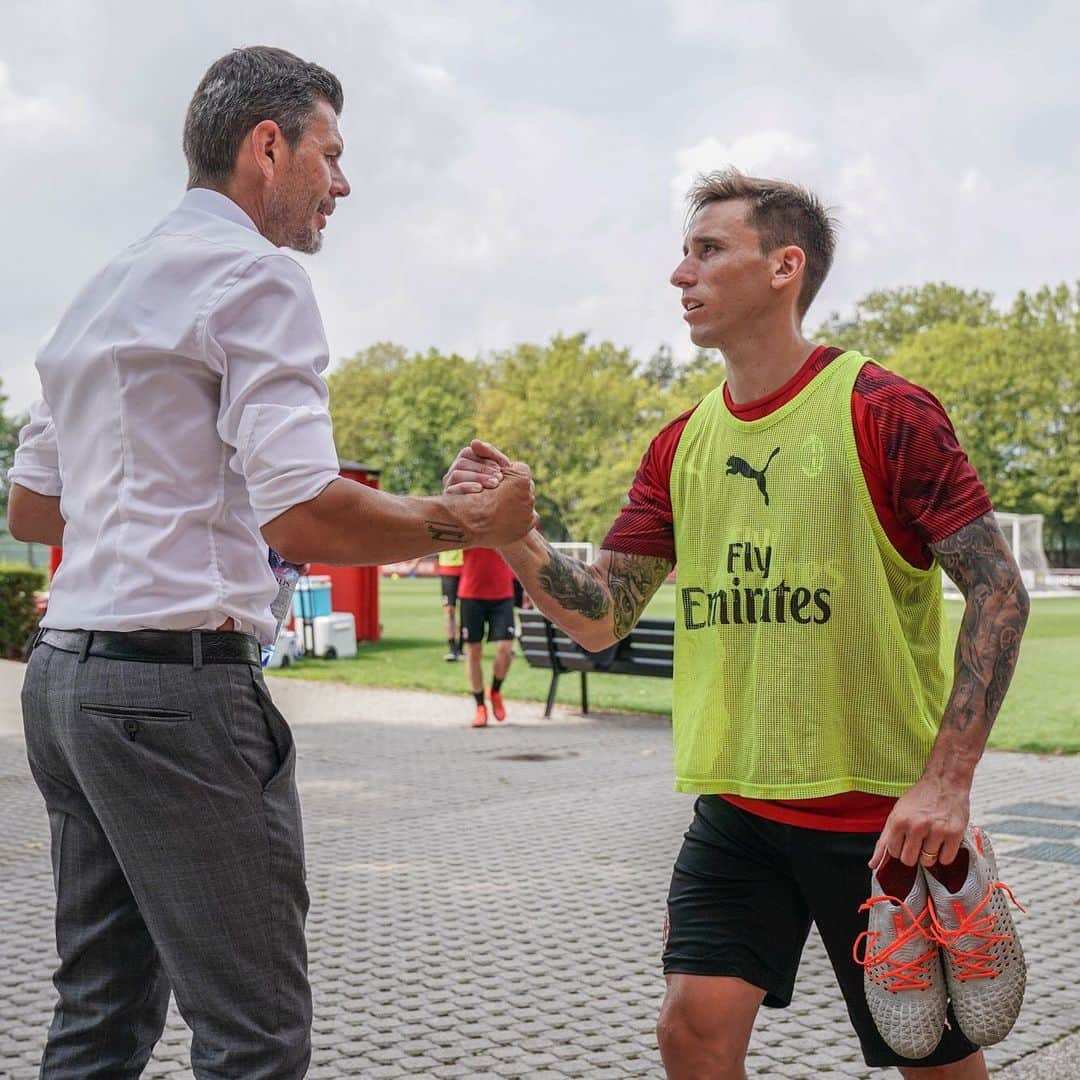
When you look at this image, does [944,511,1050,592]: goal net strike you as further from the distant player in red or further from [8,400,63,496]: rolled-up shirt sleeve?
[8,400,63,496]: rolled-up shirt sleeve

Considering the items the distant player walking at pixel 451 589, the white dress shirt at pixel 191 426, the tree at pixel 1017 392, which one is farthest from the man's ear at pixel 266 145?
the tree at pixel 1017 392

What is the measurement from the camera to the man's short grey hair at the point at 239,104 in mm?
2498

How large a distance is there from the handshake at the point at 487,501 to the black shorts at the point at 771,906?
0.80 metres

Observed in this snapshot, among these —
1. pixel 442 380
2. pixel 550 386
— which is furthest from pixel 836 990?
pixel 442 380

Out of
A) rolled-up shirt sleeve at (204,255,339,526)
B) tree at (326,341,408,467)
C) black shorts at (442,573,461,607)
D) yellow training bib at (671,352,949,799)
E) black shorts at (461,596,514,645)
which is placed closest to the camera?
rolled-up shirt sleeve at (204,255,339,526)

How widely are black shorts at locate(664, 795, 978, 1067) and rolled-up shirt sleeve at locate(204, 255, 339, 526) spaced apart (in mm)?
1261

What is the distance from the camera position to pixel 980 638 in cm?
280

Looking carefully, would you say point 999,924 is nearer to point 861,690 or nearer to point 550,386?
point 861,690

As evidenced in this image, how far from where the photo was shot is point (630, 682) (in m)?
16.0

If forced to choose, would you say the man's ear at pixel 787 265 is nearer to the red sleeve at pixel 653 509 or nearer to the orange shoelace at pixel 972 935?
the red sleeve at pixel 653 509

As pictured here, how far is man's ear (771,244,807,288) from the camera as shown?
3.25 metres

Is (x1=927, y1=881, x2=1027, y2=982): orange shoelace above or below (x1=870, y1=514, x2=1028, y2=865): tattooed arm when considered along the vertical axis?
below

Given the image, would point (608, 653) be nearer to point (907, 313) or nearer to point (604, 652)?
point (604, 652)

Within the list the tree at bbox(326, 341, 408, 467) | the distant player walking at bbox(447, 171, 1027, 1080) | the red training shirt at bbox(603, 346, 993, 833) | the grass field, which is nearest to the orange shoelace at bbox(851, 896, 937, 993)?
the distant player walking at bbox(447, 171, 1027, 1080)
